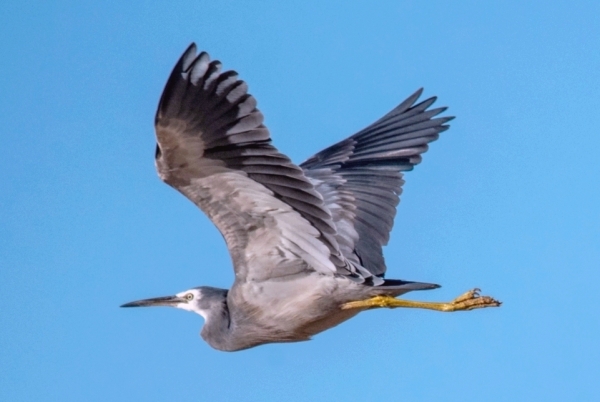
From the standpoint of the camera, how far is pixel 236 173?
30.3ft

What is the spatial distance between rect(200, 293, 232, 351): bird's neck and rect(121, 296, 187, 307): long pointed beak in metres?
0.57

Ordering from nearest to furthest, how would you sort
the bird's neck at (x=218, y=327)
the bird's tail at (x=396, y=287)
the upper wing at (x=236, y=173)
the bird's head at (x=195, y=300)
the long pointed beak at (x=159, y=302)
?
the upper wing at (x=236, y=173) → the bird's tail at (x=396, y=287) → the bird's neck at (x=218, y=327) → the bird's head at (x=195, y=300) → the long pointed beak at (x=159, y=302)

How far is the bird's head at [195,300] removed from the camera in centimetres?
1086

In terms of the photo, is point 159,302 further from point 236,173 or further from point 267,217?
point 236,173

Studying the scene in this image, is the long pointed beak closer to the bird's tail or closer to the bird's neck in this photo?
the bird's neck

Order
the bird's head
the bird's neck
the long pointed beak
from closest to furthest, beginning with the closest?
the bird's neck → the bird's head → the long pointed beak

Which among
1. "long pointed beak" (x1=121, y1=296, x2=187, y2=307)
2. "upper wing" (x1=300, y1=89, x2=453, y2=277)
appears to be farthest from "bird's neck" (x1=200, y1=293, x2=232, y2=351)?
"upper wing" (x1=300, y1=89, x2=453, y2=277)

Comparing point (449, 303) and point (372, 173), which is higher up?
point (372, 173)

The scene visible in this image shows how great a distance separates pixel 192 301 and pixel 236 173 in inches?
88.4

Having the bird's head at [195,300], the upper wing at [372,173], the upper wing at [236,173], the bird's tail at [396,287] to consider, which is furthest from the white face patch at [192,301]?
the bird's tail at [396,287]

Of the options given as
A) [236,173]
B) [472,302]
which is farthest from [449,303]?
[236,173]

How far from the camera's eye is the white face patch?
35.9 feet

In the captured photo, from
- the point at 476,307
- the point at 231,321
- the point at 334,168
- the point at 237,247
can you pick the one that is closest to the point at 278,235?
the point at 237,247

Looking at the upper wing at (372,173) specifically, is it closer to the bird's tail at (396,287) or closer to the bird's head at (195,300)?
the bird's tail at (396,287)
